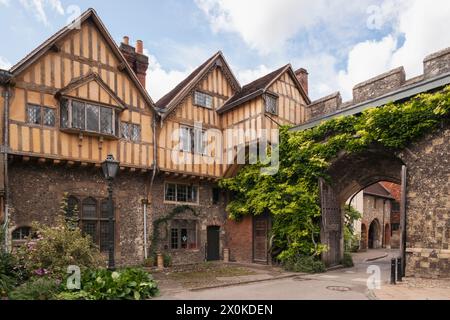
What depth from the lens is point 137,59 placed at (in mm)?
17938

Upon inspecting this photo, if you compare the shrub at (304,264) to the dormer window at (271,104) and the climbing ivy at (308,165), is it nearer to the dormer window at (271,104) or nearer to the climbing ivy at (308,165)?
the climbing ivy at (308,165)

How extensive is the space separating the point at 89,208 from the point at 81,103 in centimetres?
431

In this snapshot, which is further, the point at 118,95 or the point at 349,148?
the point at 118,95

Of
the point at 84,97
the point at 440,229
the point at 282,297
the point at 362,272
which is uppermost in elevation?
the point at 84,97

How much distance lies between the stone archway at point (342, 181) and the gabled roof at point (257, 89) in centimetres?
517

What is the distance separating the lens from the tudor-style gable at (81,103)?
Answer: 12.6m

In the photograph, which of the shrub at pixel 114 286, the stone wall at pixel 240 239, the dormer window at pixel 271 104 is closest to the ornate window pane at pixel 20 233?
the shrub at pixel 114 286

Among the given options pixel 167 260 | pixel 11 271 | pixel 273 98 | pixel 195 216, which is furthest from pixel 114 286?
pixel 273 98
